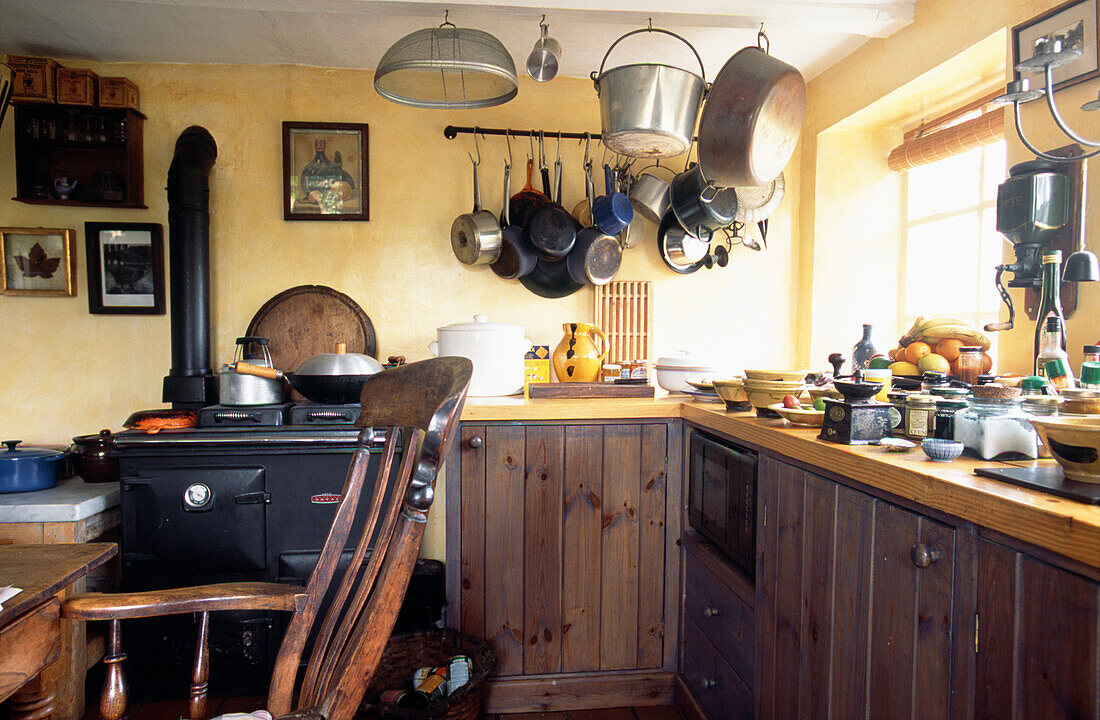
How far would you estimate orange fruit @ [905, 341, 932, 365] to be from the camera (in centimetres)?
191

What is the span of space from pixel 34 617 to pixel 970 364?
2095 millimetres

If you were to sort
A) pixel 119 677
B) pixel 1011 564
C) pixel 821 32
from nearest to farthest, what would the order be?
pixel 1011 564 < pixel 119 677 < pixel 821 32

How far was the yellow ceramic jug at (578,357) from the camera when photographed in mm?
2539

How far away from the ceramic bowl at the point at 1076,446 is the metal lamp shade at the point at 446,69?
169 cm

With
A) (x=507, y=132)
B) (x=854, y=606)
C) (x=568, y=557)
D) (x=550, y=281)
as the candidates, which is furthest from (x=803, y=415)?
(x=507, y=132)

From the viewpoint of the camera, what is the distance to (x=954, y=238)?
294cm

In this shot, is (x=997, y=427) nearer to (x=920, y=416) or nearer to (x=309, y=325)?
(x=920, y=416)

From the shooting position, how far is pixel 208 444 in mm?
2195

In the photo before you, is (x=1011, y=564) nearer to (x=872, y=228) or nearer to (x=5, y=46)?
(x=872, y=228)

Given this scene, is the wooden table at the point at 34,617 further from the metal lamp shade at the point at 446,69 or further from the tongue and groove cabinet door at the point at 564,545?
→ the metal lamp shade at the point at 446,69

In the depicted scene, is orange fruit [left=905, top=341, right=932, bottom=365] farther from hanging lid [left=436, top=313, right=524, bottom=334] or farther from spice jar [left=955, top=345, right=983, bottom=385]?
hanging lid [left=436, top=313, right=524, bottom=334]

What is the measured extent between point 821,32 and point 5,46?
139 inches

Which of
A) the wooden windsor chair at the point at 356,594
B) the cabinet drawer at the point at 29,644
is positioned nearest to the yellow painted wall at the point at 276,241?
the wooden windsor chair at the point at 356,594

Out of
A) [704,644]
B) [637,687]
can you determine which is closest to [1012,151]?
[704,644]
